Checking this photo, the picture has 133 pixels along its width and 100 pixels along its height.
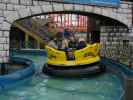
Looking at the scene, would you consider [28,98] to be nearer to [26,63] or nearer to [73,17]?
[26,63]

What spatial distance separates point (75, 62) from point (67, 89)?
164 cm

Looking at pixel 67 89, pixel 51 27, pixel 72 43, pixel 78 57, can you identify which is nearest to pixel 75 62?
pixel 78 57

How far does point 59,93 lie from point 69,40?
3.02 metres

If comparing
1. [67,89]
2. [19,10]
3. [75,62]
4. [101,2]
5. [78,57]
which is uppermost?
[101,2]

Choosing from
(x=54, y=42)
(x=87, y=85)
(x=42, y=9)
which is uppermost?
(x=42, y=9)

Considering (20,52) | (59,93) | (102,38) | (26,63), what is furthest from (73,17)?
(59,93)

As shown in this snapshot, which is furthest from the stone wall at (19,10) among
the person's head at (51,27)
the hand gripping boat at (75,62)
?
the person's head at (51,27)

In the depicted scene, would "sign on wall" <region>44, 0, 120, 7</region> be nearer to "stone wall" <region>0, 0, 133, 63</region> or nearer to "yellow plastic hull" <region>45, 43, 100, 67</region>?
"stone wall" <region>0, 0, 133, 63</region>

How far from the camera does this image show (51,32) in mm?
21609

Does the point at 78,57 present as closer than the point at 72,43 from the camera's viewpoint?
Yes

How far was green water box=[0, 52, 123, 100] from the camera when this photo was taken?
6.46m

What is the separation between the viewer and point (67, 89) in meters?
7.38

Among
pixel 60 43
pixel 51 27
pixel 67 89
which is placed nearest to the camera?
pixel 67 89

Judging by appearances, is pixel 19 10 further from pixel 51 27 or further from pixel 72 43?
pixel 51 27
